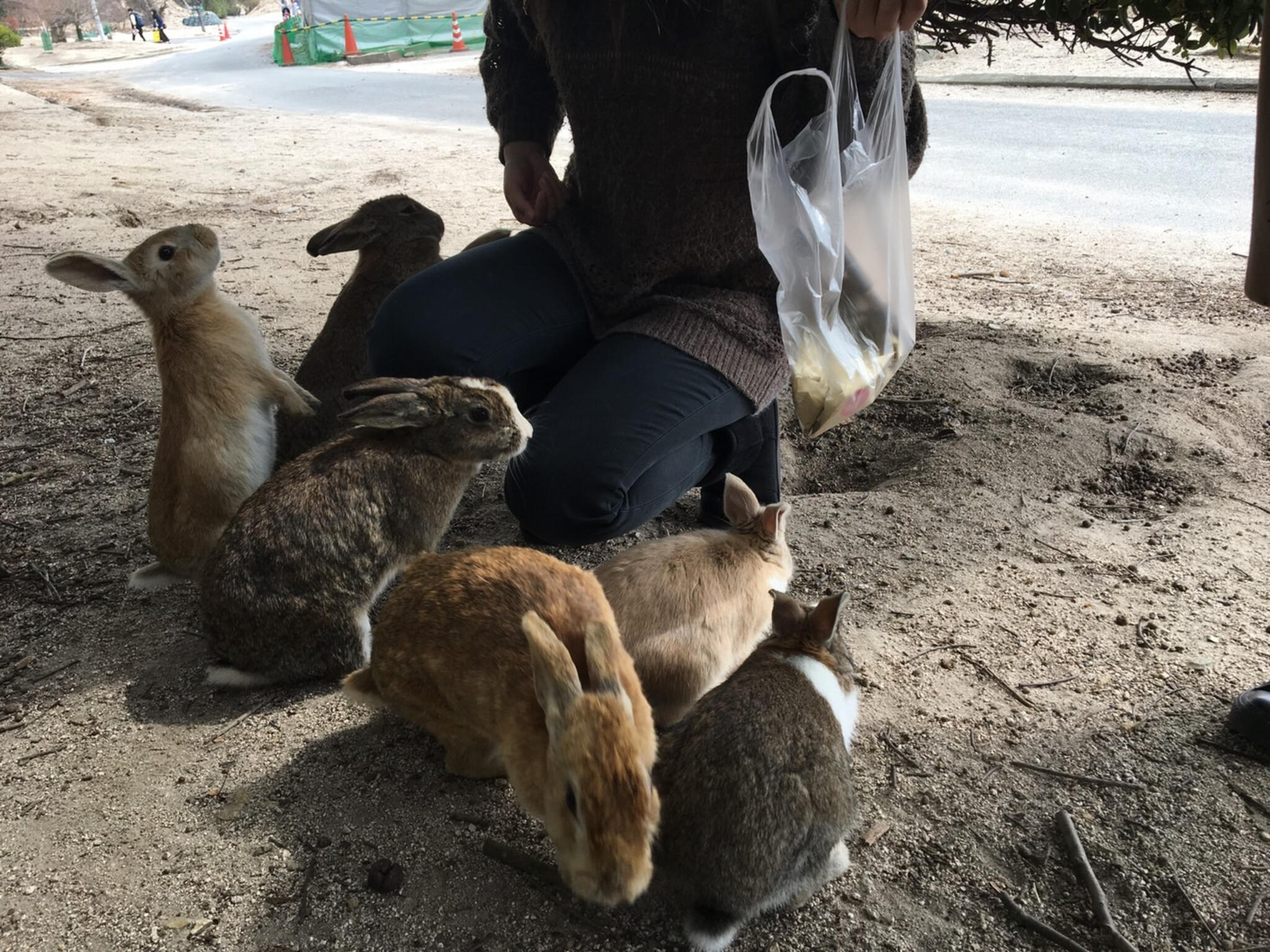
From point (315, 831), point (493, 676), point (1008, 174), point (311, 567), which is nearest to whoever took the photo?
point (493, 676)

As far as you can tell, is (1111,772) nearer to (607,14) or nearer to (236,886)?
(236,886)

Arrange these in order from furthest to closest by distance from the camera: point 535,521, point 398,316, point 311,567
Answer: point 398,316, point 535,521, point 311,567

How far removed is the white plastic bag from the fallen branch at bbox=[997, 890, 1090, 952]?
1328 mm

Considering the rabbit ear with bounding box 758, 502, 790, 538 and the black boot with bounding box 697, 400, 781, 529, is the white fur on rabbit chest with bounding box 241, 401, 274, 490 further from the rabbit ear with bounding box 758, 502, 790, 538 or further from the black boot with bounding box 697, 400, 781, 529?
the rabbit ear with bounding box 758, 502, 790, 538

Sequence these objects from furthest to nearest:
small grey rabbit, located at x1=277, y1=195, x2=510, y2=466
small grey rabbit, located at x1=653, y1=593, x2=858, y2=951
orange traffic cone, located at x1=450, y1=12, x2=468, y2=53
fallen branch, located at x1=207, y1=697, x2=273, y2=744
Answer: orange traffic cone, located at x1=450, y1=12, x2=468, y2=53
small grey rabbit, located at x1=277, y1=195, x2=510, y2=466
fallen branch, located at x1=207, y1=697, x2=273, y2=744
small grey rabbit, located at x1=653, y1=593, x2=858, y2=951

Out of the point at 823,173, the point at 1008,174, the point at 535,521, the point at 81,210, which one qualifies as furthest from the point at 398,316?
the point at 1008,174

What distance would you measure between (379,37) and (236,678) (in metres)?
32.3

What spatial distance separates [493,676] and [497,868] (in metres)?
0.40

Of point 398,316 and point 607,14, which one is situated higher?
point 607,14

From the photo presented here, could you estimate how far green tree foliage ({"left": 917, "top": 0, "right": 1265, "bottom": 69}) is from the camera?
2.91 meters

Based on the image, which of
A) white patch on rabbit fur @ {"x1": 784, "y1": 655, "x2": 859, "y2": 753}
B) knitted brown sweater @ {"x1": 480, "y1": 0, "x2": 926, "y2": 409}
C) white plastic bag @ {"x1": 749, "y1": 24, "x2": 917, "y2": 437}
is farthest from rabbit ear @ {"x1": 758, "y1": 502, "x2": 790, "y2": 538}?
white patch on rabbit fur @ {"x1": 784, "y1": 655, "x2": 859, "y2": 753}

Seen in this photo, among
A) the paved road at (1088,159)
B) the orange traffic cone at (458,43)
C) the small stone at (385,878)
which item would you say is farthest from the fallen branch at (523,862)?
the orange traffic cone at (458,43)

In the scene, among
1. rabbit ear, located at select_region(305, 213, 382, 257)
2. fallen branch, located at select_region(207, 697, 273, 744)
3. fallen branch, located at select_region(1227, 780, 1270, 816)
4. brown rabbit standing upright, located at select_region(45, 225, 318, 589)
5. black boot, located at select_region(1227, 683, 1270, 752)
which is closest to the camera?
fallen branch, located at select_region(1227, 780, 1270, 816)

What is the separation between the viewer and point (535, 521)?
2830mm
